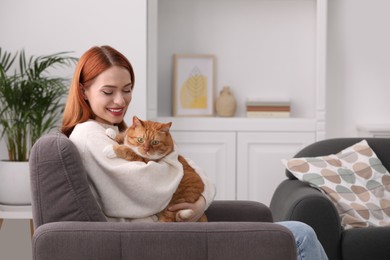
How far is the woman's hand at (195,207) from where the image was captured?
2.24 metres

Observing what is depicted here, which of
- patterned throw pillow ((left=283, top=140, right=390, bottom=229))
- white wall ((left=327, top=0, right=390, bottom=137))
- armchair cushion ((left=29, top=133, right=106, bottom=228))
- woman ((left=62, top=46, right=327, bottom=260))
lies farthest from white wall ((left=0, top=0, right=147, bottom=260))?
armchair cushion ((left=29, top=133, right=106, bottom=228))

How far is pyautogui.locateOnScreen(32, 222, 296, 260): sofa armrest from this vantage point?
6.50 ft

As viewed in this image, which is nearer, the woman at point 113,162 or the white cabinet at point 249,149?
the woman at point 113,162

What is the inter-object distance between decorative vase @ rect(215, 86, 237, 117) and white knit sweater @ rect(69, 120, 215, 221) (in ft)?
8.23

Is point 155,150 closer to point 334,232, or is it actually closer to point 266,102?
point 334,232

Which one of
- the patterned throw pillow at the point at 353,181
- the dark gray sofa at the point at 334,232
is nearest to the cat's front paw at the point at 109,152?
the dark gray sofa at the point at 334,232

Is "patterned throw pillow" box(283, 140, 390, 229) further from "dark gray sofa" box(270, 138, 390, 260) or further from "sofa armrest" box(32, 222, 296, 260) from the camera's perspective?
"sofa armrest" box(32, 222, 296, 260)

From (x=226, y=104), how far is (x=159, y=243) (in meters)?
2.77

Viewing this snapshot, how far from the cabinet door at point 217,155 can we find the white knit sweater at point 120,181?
2.31m

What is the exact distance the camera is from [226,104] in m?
4.70

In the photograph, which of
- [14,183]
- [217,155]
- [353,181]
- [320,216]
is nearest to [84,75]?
[320,216]

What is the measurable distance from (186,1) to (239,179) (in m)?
1.21

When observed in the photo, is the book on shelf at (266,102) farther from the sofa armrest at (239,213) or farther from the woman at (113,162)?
the woman at (113,162)

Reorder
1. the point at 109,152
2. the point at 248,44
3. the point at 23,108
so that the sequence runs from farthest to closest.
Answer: the point at 248,44
the point at 23,108
the point at 109,152
